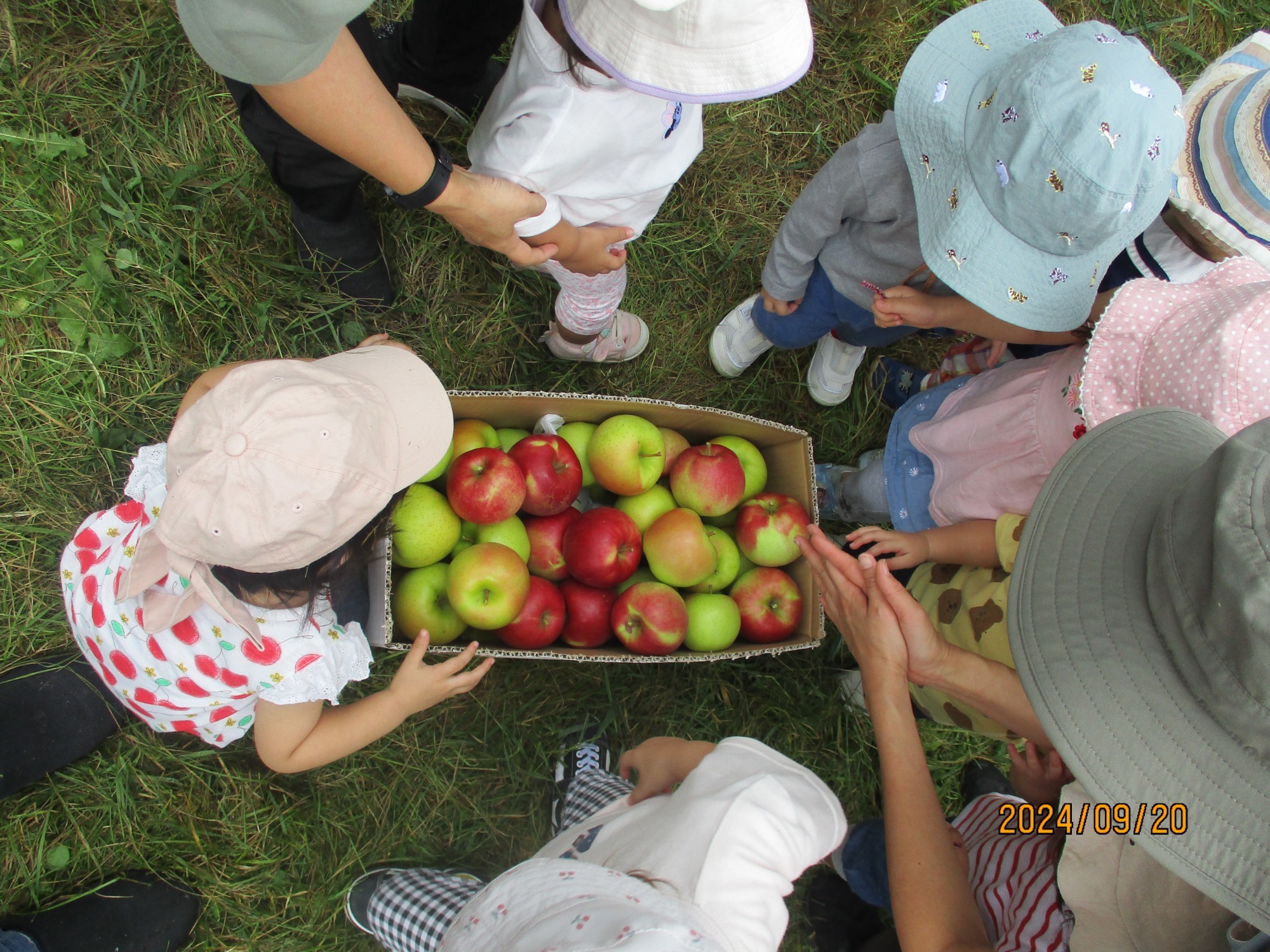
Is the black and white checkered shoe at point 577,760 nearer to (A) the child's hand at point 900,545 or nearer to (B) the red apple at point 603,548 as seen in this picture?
(B) the red apple at point 603,548

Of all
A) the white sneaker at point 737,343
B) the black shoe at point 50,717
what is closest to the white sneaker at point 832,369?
the white sneaker at point 737,343

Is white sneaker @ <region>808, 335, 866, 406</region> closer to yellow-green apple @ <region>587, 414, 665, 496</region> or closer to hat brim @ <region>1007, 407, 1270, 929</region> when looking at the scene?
yellow-green apple @ <region>587, 414, 665, 496</region>

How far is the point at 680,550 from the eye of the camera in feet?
5.65

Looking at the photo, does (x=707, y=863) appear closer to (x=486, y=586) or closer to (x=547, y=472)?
(x=486, y=586)

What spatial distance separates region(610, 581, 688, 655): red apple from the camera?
1708 millimetres

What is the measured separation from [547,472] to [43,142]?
177 centimetres

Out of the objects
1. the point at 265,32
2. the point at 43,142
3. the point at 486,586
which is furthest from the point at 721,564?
the point at 43,142

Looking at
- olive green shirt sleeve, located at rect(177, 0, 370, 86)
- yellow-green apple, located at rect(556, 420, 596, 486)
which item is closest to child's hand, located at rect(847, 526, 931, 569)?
yellow-green apple, located at rect(556, 420, 596, 486)

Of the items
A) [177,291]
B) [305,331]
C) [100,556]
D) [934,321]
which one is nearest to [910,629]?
[934,321]

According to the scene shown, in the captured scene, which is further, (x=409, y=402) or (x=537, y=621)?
(x=537, y=621)

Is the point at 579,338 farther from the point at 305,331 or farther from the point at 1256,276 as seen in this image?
the point at 1256,276

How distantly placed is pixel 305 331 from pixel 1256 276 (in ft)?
7.47

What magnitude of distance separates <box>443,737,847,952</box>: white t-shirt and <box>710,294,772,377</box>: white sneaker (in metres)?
1.33

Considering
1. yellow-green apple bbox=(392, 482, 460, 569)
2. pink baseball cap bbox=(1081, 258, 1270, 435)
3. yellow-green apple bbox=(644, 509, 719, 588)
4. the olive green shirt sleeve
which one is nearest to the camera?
the olive green shirt sleeve
